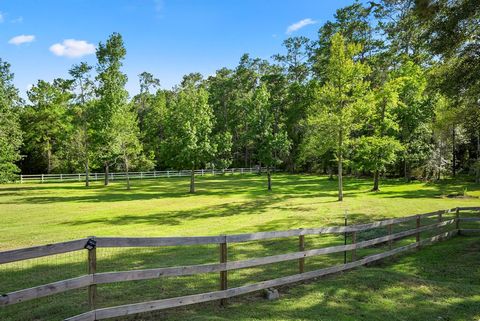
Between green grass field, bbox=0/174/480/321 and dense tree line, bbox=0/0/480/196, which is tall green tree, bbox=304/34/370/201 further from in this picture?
green grass field, bbox=0/174/480/321

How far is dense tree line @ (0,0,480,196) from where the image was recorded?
1316cm

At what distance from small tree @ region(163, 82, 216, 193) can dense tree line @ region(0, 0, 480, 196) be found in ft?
0.34

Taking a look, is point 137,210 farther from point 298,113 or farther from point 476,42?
point 298,113

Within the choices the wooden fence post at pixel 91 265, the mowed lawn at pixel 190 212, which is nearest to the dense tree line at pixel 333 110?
the mowed lawn at pixel 190 212

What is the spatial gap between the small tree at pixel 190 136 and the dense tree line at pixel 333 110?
4.1 inches

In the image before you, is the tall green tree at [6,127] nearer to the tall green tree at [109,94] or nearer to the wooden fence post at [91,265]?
the tall green tree at [109,94]

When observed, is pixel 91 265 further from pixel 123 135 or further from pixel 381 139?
pixel 123 135

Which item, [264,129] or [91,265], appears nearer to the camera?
[91,265]

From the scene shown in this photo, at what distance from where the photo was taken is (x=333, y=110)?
26.8m

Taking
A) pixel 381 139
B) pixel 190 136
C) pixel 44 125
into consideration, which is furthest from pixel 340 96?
pixel 44 125

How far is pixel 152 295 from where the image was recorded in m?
6.54

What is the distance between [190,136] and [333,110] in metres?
13.7

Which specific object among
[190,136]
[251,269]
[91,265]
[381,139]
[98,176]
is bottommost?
[251,269]

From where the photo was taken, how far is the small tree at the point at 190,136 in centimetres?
3338
